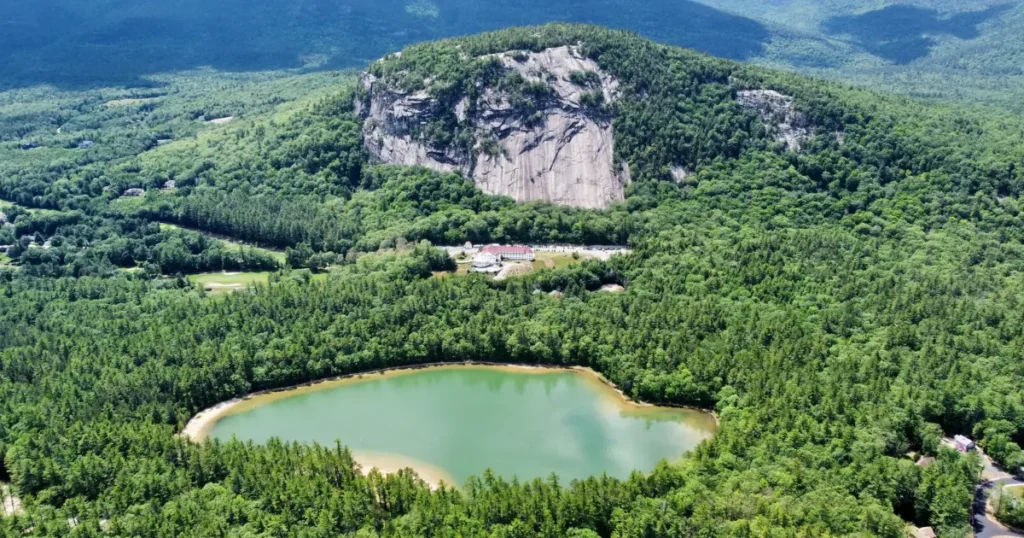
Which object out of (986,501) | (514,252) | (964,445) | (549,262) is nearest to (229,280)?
(514,252)

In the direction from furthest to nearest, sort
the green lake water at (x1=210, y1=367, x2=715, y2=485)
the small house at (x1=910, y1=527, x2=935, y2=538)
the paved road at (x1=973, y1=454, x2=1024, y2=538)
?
the green lake water at (x1=210, y1=367, x2=715, y2=485), the paved road at (x1=973, y1=454, x2=1024, y2=538), the small house at (x1=910, y1=527, x2=935, y2=538)

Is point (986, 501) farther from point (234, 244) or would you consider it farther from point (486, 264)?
point (234, 244)

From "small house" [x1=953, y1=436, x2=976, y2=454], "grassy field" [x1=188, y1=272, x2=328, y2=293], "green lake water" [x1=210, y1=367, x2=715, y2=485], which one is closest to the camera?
"small house" [x1=953, y1=436, x2=976, y2=454]

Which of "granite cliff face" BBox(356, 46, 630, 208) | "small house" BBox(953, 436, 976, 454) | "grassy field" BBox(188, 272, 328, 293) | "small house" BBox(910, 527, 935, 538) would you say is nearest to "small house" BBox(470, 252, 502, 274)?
"grassy field" BBox(188, 272, 328, 293)

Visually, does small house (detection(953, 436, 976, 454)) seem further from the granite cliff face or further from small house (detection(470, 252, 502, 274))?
the granite cliff face

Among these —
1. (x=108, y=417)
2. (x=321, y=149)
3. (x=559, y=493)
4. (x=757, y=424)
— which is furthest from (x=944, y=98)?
(x=108, y=417)

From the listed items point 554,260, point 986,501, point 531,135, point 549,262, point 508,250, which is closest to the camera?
point 986,501

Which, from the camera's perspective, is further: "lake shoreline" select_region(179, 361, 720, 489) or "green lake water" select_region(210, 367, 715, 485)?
"lake shoreline" select_region(179, 361, 720, 489)

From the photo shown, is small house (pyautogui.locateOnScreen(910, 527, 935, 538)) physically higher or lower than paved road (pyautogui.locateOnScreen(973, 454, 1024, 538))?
lower
